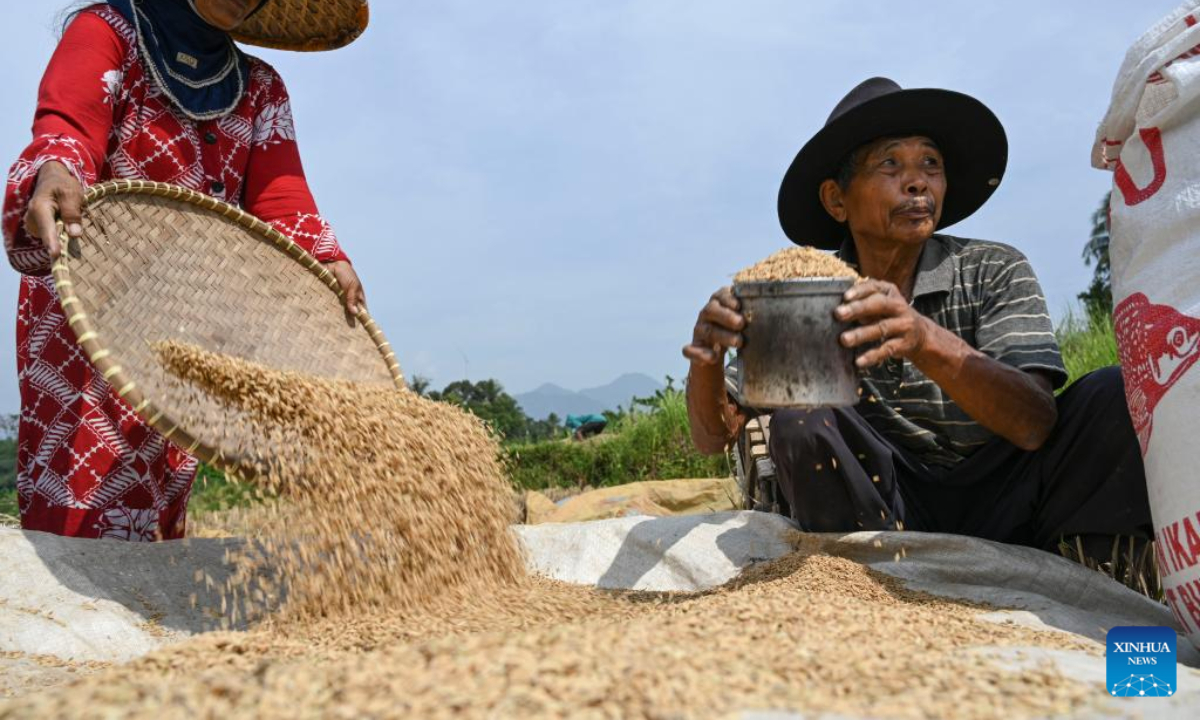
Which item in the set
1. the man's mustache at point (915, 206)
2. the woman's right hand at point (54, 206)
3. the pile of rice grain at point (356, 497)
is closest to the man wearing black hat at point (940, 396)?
the man's mustache at point (915, 206)

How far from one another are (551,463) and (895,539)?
15.4 feet

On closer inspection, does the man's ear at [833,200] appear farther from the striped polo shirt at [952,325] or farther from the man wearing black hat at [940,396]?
the striped polo shirt at [952,325]

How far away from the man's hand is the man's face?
0.66 metres

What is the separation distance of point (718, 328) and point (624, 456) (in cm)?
475

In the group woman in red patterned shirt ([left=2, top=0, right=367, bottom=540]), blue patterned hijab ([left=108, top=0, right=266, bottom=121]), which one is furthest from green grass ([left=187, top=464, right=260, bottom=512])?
blue patterned hijab ([left=108, top=0, right=266, bottom=121])

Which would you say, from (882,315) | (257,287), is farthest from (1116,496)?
(257,287)

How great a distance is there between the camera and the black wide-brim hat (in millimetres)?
2670

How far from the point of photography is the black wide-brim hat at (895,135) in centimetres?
267

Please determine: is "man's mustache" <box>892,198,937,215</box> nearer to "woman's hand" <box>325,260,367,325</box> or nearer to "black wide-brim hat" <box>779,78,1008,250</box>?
"black wide-brim hat" <box>779,78,1008,250</box>

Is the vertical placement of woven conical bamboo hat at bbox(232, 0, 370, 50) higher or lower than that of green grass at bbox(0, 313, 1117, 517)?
higher

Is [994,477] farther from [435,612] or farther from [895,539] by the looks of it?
[435,612]

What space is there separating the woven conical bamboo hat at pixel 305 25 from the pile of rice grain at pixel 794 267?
69.8 inches

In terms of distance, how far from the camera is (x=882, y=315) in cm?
200

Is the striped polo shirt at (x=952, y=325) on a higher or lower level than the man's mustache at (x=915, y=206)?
lower
